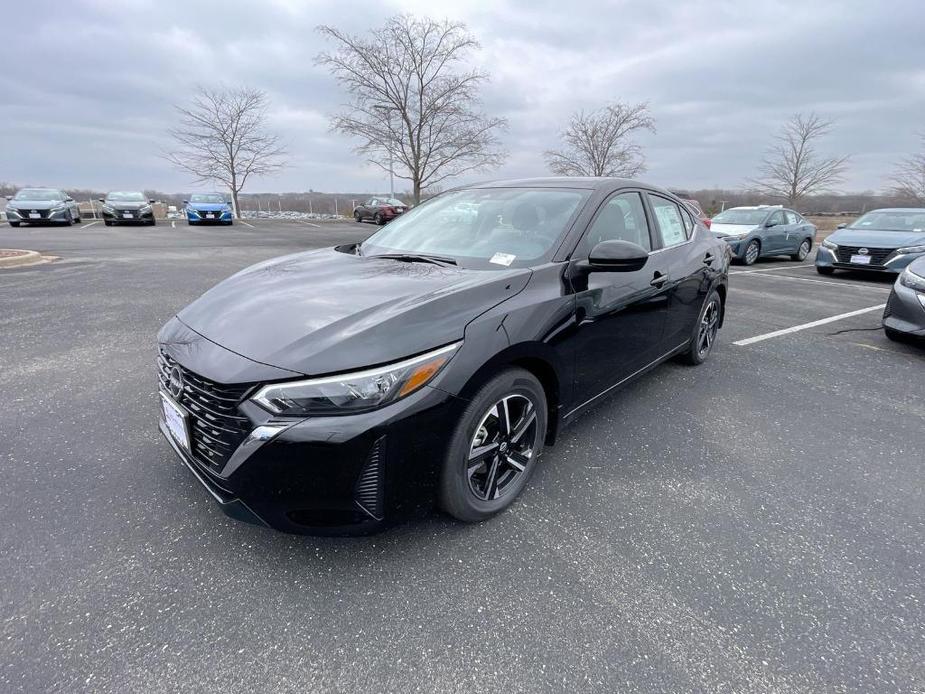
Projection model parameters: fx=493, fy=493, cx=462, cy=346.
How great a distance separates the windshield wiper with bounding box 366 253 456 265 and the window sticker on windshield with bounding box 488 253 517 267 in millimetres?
220

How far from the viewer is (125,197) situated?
66.3ft

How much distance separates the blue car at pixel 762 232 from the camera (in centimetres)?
1220

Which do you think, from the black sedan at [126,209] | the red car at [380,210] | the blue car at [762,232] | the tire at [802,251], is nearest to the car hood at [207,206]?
the black sedan at [126,209]

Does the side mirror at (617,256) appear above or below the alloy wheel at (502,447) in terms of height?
above

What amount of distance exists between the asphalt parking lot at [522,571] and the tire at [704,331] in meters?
0.91

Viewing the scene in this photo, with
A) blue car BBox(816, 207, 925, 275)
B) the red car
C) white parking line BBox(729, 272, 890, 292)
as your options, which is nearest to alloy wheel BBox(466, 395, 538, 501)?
white parking line BBox(729, 272, 890, 292)

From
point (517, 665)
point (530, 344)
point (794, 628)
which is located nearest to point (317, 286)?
point (530, 344)

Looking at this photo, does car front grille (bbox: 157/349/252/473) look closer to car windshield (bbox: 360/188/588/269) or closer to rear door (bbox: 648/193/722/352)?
car windshield (bbox: 360/188/588/269)

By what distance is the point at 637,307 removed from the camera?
3.08 metres

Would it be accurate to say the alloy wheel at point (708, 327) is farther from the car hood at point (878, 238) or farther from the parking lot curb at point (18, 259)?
the parking lot curb at point (18, 259)

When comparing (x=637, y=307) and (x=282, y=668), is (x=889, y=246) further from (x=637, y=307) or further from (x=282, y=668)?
(x=282, y=668)

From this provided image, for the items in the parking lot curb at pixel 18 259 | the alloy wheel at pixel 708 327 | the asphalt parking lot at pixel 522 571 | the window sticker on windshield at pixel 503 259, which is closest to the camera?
the asphalt parking lot at pixel 522 571

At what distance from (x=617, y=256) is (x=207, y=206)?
76.3ft

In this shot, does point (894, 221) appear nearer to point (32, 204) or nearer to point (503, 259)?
point (503, 259)
